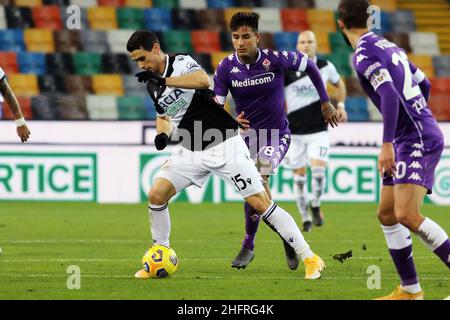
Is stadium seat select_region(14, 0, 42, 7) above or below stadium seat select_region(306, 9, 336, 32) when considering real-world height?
above

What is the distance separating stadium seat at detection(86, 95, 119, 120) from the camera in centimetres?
1856

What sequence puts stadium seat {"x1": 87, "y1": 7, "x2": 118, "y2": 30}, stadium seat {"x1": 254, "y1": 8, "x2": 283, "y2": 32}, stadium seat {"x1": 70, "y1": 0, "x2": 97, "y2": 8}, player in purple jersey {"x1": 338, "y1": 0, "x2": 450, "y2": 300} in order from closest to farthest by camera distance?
player in purple jersey {"x1": 338, "y1": 0, "x2": 450, "y2": 300}
stadium seat {"x1": 87, "y1": 7, "x2": 118, "y2": 30}
stadium seat {"x1": 70, "y1": 0, "x2": 97, "y2": 8}
stadium seat {"x1": 254, "y1": 8, "x2": 283, "y2": 32}

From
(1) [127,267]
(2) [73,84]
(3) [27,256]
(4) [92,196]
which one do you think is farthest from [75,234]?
(2) [73,84]

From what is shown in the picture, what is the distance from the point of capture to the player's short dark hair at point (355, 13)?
7164mm

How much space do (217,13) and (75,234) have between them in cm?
1017

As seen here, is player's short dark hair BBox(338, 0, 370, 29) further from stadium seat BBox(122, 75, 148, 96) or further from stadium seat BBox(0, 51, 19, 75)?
stadium seat BBox(0, 51, 19, 75)

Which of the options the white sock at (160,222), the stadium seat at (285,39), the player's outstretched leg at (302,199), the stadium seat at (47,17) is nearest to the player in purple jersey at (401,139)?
the white sock at (160,222)

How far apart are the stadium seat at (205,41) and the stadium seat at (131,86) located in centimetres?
174

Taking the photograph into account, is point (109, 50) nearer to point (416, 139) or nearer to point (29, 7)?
point (29, 7)

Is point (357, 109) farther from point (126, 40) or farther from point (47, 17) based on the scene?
point (47, 17)

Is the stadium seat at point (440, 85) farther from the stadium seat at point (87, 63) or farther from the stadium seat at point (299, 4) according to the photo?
the stadium seat at point (87, 63)

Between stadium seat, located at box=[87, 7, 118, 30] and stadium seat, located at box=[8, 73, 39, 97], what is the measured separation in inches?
82.5

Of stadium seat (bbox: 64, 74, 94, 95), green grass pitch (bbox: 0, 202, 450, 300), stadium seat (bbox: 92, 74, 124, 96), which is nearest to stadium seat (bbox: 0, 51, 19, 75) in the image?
stadium seat (bbox: 64, 74, 94, 95)

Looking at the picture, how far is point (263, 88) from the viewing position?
9688 millimetres
